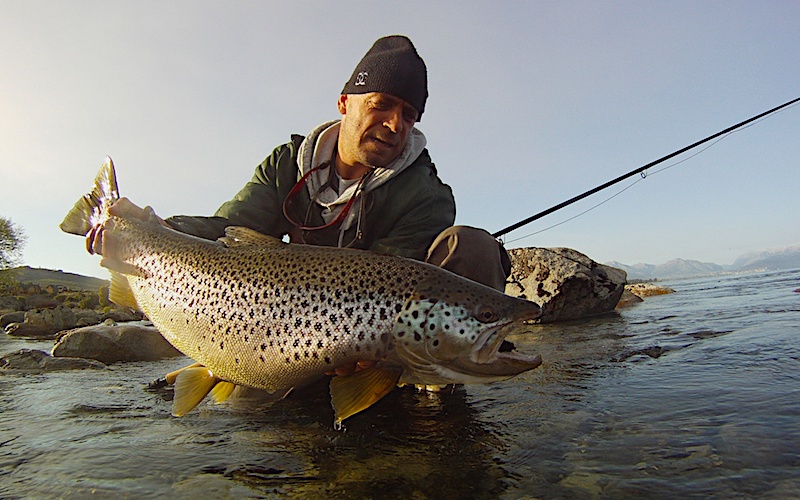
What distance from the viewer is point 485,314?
8.38ft

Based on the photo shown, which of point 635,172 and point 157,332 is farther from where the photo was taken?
point 635,172

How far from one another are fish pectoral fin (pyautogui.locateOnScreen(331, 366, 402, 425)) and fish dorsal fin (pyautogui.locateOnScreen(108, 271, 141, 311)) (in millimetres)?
1917

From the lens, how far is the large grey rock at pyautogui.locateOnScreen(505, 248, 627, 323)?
8.71 m

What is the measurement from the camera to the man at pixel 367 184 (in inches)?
161

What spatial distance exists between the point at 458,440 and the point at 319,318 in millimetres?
931

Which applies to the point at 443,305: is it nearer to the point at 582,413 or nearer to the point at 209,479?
the point at 582,413

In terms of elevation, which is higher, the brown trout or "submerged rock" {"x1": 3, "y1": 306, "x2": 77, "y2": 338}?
the brown trout

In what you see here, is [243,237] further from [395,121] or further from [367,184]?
[395,121]

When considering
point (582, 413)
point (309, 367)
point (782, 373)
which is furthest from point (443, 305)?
point (782, 373)

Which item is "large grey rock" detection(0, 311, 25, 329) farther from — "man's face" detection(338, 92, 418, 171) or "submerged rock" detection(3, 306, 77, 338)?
"man's face" detection(338, 92, 418, 171)

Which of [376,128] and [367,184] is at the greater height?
[376,128]

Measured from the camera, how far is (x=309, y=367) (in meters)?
2.63

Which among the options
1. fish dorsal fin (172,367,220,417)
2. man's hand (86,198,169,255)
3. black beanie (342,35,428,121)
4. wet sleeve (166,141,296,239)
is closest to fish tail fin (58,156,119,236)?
man's hand (86,198,169,255)

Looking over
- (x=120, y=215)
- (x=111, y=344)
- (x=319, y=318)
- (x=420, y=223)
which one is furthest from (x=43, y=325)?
(x=319, y=318)
